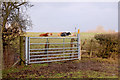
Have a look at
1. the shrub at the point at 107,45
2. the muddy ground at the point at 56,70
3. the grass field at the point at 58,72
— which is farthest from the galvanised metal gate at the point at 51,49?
the shrub at the point at 107,45

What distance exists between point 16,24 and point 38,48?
1573mm

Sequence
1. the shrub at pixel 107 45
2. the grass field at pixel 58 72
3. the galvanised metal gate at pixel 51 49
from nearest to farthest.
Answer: the grass field at pixel 58 72 < the galvanised metal gate at pixel 51 49 < the shrub at pixel 107 45

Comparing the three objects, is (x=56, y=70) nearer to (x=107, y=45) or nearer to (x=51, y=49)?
(x=51, y=49)

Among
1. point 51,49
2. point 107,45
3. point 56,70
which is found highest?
point 107,45

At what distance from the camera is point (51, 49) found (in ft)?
26.0

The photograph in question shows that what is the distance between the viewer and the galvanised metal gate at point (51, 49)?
7.07m

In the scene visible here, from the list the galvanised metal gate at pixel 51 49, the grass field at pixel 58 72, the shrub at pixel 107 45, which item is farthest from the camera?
the shrub at pixel 107 45

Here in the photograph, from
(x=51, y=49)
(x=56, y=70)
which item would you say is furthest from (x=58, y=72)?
(x=51, y=49)

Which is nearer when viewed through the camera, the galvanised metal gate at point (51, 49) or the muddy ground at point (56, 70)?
the muddy ground at point (56, 70)

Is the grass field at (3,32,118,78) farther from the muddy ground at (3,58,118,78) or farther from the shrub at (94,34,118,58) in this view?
the shrub at (94,34,118,58)

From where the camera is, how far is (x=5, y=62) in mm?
6500

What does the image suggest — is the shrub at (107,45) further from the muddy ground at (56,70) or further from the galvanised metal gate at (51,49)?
the muddy ground at (56,70)

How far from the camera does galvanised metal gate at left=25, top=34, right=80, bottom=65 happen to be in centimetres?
707

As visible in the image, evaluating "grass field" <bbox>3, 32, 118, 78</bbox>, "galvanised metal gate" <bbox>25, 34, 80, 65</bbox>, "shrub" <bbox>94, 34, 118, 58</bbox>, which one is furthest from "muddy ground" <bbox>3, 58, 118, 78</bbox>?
"shrub" <bbox>94, 34, 118, 58</bbox>
